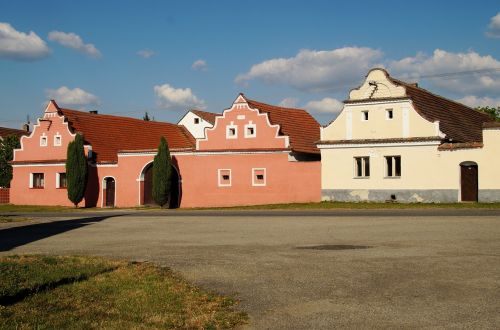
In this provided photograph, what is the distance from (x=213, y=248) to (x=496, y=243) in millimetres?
6655

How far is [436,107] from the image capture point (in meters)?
41.2

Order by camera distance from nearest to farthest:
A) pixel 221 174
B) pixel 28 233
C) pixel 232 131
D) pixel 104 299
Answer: pixel 104 299 → pixel 28 233 → pixel 221 174 → pixel 232 131

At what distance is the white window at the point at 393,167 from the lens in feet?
121

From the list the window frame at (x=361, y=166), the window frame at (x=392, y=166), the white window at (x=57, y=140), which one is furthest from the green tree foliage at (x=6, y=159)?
the window frame at (x=392, y=166)

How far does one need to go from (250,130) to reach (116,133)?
1512 cm

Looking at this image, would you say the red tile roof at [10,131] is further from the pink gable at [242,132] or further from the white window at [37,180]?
the pink gable at [242,132]

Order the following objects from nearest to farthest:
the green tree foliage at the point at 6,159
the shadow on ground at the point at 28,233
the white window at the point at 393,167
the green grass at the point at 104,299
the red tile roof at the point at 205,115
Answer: the green grass at the point at 104,299 < the shadow on ground at the point at 28,233 < the white window at the point at 393,167 < the green tree foliage at the point at 6,159 < the red tile roof at the point at 205,115

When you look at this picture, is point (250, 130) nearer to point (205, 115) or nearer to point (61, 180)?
point (61, 180)

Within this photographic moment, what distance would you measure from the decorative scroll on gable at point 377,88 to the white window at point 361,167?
372cm

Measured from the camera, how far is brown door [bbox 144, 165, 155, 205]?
1775 inches

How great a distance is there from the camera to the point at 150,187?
4516 cm

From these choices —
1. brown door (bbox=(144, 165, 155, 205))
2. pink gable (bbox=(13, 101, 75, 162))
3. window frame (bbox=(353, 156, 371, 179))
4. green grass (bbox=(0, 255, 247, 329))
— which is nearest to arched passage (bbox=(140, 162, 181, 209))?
brown door (bbox=(144, 165, 155, 205))

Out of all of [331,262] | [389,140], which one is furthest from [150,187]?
[331,262]

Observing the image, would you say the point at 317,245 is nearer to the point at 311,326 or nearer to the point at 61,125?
the point at 311,326
